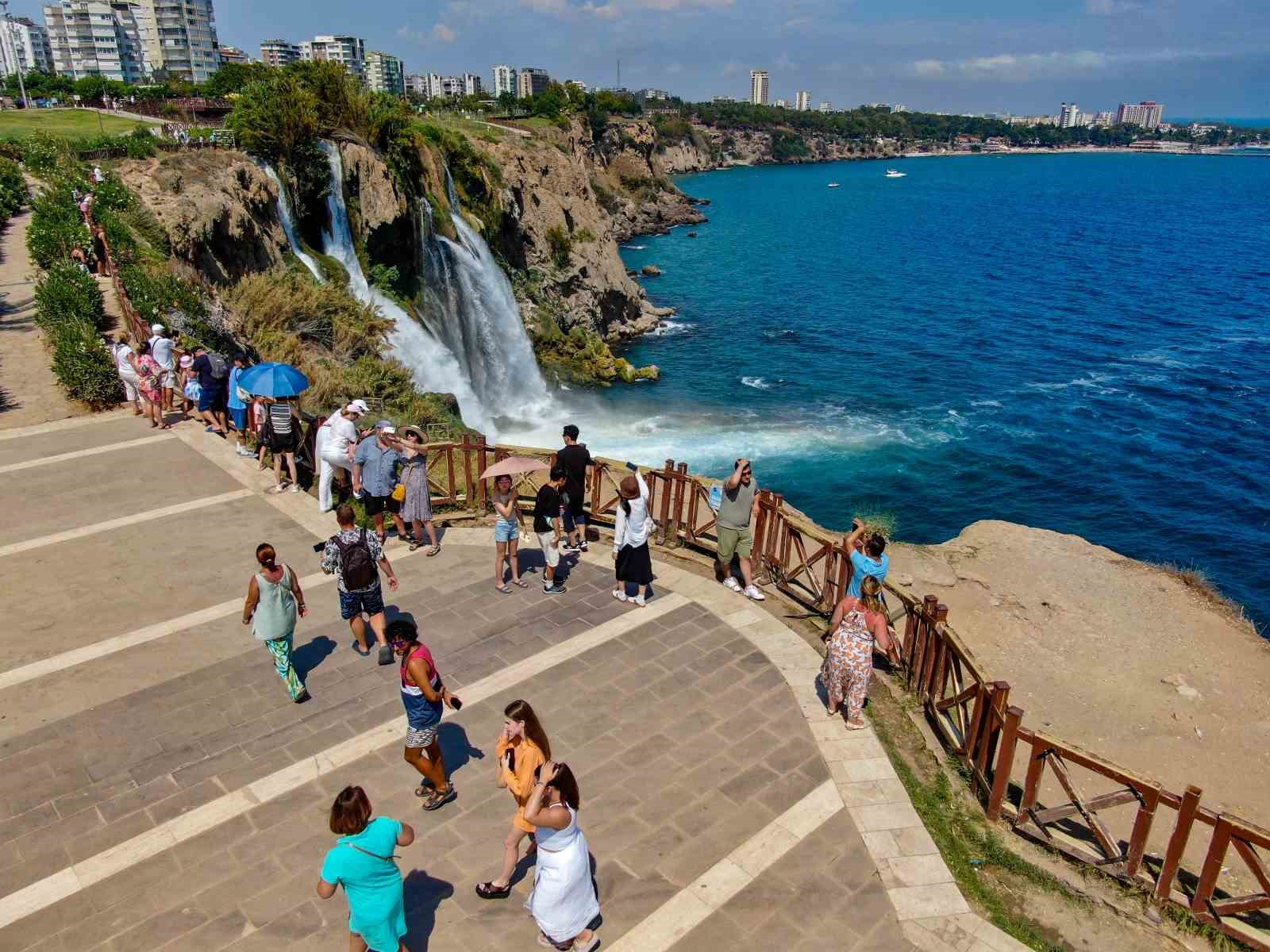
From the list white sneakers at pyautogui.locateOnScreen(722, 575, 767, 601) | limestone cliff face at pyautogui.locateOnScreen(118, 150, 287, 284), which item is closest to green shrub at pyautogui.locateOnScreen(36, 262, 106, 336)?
limestone cliff face at pyautogui.locateOnScreen(118, 150, 287, 284)

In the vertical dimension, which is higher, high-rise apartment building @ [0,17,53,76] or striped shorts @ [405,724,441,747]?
high-rise apartment building @ [0,17,53,76]

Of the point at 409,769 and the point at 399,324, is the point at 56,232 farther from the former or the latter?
the point at 409,769

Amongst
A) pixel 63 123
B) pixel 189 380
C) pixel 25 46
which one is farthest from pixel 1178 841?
pixel 25 46

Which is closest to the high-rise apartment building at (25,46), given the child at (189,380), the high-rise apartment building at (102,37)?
the high-rise apartment building at (102,37)

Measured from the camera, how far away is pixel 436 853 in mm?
7570

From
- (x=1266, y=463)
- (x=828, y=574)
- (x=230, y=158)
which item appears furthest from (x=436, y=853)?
(x=1266, y=463)

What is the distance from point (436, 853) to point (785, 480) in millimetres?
23947

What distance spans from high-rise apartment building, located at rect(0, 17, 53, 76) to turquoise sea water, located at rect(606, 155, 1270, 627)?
155 meters

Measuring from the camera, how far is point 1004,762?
8.16 metres

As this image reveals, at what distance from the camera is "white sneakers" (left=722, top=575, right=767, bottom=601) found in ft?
39.0

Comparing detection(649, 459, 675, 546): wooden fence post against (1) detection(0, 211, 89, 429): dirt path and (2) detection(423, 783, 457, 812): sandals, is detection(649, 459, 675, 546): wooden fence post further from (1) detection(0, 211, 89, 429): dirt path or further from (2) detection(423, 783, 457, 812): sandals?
(1) detection(0, 211, 89, 429): dirt path

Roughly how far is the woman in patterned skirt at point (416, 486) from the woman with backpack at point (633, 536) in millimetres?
2976

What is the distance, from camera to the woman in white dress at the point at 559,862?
607 centimetres

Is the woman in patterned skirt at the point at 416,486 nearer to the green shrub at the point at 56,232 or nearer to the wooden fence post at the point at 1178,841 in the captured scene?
the wooden fence post at the point at 1178,841
